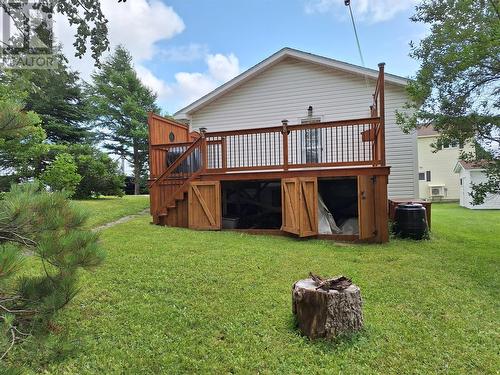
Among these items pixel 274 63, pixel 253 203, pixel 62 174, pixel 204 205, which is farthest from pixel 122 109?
pixel 204 205

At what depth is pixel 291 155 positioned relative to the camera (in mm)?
9328

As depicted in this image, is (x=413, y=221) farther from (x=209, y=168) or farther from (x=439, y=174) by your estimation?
(x=439, y=174)

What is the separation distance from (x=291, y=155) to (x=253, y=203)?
1.71 m

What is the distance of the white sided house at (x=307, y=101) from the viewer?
9.38 meters

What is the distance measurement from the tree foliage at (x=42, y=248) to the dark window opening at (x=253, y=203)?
22.0 ft

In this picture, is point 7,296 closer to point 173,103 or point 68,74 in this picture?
point 68,74

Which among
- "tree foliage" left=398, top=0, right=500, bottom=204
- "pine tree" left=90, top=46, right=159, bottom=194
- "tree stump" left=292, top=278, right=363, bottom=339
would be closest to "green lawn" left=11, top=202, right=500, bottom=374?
"tree stump" left=292, top=278, right=363, bottom=339

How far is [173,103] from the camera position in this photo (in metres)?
29.7

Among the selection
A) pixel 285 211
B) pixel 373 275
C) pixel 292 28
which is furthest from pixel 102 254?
pixel 292 28

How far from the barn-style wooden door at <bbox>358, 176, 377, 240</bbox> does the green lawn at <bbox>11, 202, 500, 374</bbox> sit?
93 centimetres

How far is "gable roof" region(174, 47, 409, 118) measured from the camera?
9.30 meters

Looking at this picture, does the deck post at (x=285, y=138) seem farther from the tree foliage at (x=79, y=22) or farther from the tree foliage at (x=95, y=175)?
the tree foliage at (x=95, y=175)

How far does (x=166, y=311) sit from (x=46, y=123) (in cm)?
1984

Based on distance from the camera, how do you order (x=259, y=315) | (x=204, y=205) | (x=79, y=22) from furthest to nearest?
(x=204, y=205) → (x=259, y=315) → (x=79, y=22)
